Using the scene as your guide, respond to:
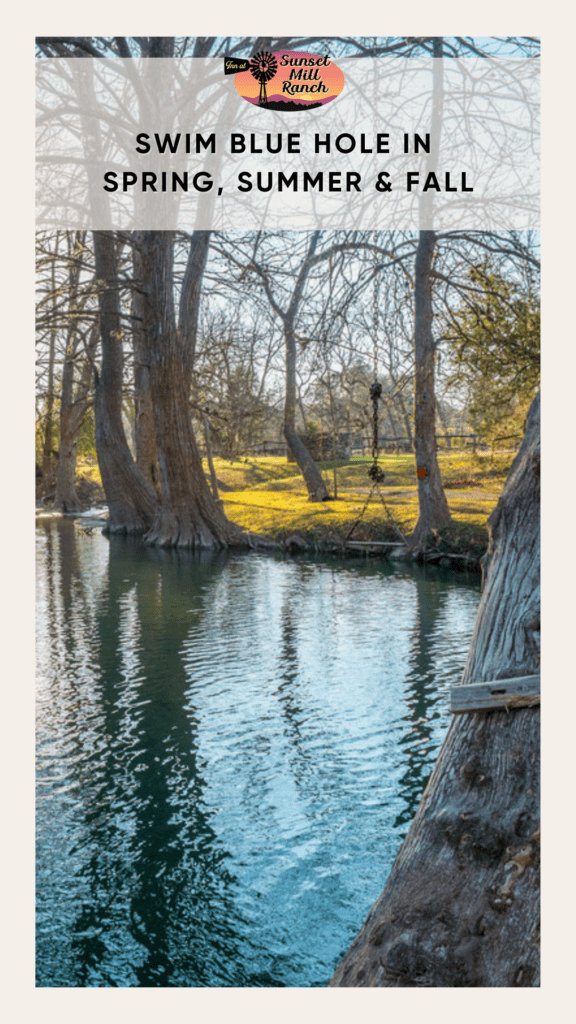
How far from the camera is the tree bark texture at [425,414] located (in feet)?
45.4

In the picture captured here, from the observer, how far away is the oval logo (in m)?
3.17

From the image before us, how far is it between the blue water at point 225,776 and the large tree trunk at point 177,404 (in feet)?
19.8

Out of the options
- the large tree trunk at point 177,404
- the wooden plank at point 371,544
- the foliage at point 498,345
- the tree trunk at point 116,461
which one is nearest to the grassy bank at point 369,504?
the wooden plank at point 371,544

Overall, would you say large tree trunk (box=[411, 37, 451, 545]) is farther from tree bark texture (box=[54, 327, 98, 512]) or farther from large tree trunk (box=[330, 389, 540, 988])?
large tree trunk (box=[330, 389, 540, 988])

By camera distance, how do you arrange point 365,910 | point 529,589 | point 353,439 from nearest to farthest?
1. point 529,589
2. point 365,910
3. point 353,439

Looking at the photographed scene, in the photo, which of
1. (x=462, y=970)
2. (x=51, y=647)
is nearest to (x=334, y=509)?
(x=51, y=647)

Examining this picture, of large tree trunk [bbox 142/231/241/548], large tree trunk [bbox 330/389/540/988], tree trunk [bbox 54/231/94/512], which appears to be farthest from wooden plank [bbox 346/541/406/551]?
large tree trunk [bbox 330/389/540/988]

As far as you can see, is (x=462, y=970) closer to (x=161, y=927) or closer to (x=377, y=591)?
(x=161, y=927)

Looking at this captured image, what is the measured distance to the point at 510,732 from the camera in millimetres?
2451

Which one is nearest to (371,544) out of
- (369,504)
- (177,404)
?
(369,504)

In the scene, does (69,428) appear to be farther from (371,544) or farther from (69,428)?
(371,544)

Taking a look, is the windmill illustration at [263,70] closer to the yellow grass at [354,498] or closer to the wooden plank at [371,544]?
the yellow grass at [354,498]
